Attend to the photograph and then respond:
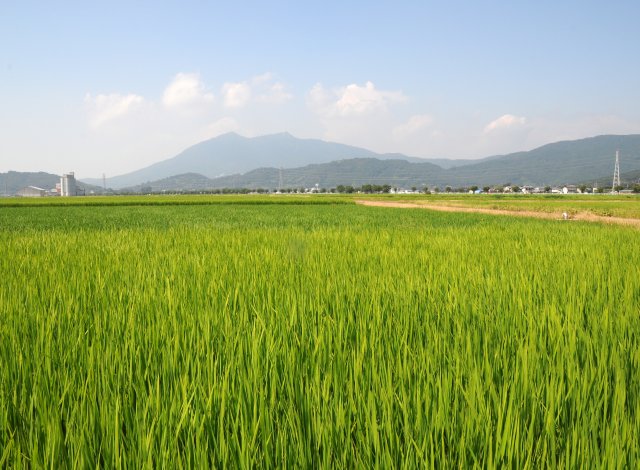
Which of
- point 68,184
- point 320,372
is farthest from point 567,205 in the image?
point 68,184

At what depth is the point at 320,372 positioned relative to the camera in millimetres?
1699

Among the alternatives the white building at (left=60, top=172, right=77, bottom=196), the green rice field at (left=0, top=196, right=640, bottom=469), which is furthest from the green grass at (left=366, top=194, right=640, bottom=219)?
the white building at (left=60, top=172, right=77, bottom=196)

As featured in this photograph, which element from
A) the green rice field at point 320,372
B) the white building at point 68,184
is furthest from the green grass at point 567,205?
the white building at point 68,184

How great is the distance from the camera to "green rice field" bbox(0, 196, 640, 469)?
116cm

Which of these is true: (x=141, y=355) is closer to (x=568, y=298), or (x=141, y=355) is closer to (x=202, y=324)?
(x=202, y=324)

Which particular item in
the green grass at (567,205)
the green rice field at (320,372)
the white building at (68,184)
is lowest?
the green rice field at (320,372)

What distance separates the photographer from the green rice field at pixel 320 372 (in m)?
1.16

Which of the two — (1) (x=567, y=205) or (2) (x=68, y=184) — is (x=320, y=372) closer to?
(1) (x=567, y=205)

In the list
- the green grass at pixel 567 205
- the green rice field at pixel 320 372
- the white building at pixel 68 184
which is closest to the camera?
the green rice field at pixel 320 372

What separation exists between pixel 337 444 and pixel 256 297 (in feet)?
6.20

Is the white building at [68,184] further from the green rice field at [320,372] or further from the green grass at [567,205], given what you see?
the green rice field at [320,372]

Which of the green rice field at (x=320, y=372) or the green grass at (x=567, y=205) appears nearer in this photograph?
the green rice field at (x=320, y=372)

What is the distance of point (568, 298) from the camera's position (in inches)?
128

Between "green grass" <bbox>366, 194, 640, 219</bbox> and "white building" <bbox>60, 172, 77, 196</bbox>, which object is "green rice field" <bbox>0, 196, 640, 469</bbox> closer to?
"green grass" <bbox>366, 194, 640, 219</bbox>
